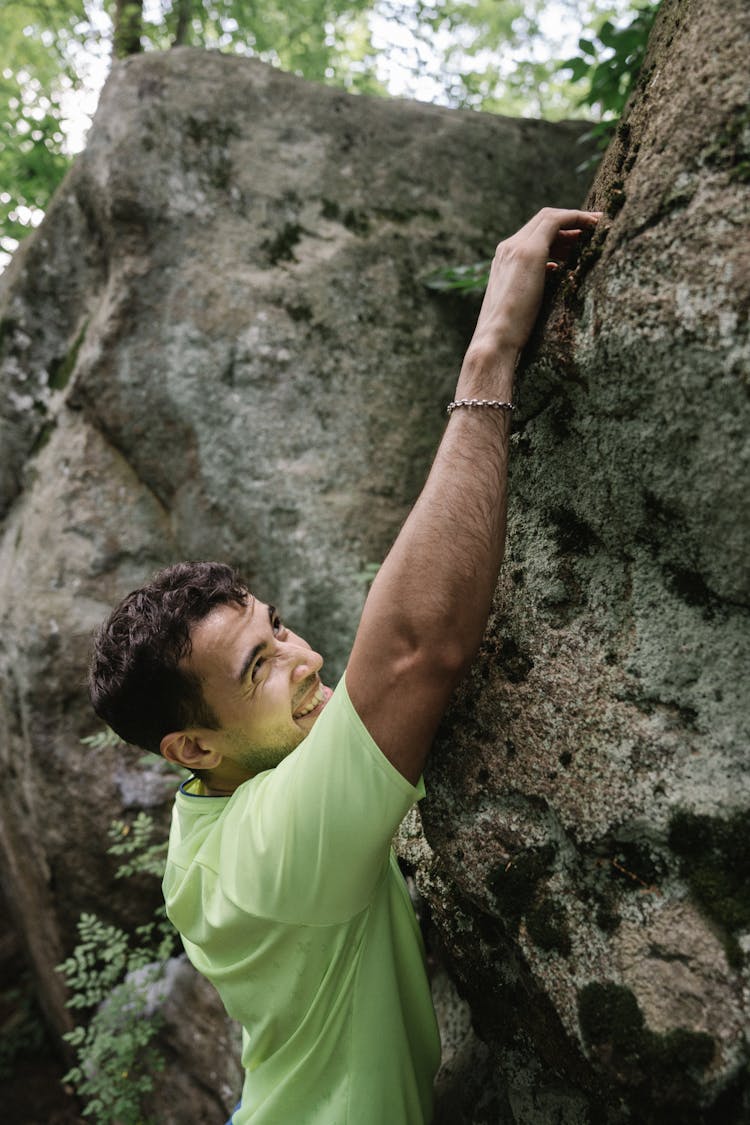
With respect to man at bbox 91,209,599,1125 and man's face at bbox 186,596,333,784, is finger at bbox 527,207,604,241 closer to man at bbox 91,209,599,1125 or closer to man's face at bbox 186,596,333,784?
man at bbox 91,209,599,1125

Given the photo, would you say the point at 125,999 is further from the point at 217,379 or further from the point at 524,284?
the point at 524,284

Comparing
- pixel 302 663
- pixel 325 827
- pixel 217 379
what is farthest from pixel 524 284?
pixel 217 379

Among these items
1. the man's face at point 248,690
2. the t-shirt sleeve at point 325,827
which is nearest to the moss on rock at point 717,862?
the t-shirt sleeve at point 325,827

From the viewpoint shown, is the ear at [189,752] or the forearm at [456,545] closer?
the forearm at [456,545]

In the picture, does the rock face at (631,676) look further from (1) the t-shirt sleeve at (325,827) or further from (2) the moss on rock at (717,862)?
(1) the t-shirt sleeve at (325,827)

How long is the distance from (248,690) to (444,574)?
2.49 ft

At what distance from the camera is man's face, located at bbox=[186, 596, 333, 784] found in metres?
2.06

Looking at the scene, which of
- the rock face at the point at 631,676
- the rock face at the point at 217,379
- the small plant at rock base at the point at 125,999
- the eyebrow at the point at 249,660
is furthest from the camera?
the rock face at the point at 217,379

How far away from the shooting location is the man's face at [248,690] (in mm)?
2064

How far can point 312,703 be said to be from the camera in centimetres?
218

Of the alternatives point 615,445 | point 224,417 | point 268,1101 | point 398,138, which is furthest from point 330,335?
point 268,1101

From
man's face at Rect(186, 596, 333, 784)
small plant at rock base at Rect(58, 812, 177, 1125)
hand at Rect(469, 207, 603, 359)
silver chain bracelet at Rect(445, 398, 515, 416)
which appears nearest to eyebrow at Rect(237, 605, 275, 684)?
man's face at Rect(186, 596, 333, 784)

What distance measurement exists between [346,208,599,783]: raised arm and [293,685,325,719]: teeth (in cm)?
53

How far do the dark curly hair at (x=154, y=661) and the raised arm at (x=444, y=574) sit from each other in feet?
2.11
